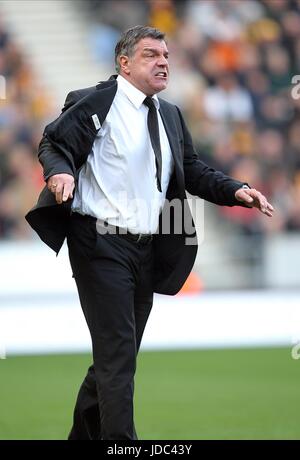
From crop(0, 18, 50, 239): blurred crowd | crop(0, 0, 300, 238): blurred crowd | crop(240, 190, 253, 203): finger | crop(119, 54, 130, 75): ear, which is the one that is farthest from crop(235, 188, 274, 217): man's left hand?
crop(0, 0, 300, 238): blurred crowd

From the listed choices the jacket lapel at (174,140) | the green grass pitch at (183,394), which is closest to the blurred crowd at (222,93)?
the green grass pitch at (183,394)

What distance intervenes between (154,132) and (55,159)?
62 centimetres

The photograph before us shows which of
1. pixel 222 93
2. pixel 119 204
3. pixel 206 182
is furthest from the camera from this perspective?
→ pixel 222 93

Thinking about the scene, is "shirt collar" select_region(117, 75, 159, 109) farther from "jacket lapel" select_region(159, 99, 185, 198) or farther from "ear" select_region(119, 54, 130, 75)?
"jacket lapel" select_region(159, 99, 185, 198)

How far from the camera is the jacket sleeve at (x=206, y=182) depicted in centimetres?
611

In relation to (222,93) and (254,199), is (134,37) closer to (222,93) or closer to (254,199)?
(254,199)

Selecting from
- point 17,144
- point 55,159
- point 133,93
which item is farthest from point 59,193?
point 17,144

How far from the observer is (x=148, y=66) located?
5.89 meters

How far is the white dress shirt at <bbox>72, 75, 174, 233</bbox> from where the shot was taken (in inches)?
230

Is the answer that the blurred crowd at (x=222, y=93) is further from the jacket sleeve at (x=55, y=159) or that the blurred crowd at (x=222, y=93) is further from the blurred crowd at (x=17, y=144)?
the jacket sleeve at (x=55, y=159)

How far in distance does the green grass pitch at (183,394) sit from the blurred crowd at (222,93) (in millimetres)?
3785
